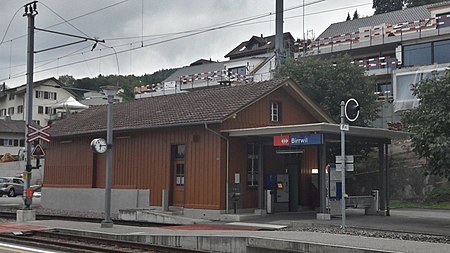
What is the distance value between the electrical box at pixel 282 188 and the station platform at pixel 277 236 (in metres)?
1.37

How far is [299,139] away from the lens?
21.0 meters

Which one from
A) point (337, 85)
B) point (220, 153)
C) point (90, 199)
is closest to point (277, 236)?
point (220, 153)

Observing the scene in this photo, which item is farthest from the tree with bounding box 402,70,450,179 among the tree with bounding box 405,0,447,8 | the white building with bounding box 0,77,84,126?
the white building with bounding box 0,77,84,126

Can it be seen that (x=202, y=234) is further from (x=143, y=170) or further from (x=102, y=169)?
(x=102, y=169)

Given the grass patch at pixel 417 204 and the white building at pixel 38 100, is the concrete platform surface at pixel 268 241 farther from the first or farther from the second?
the white building at pixel 38 100

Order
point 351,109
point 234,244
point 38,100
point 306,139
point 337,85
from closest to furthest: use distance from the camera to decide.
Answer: point 234,244
point 351,109
point 306,139
point 337,85
point 38,100

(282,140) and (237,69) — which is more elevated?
(237,69)

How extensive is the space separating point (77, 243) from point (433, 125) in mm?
11247

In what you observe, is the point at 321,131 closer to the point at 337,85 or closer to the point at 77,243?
the point at 77,243

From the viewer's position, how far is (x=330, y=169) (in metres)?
22.1

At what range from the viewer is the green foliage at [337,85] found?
36.3 meters

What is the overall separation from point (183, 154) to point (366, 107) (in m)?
15.6

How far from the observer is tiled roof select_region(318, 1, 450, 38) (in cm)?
5750

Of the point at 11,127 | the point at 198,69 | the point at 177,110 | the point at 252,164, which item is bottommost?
the point at 252,164
